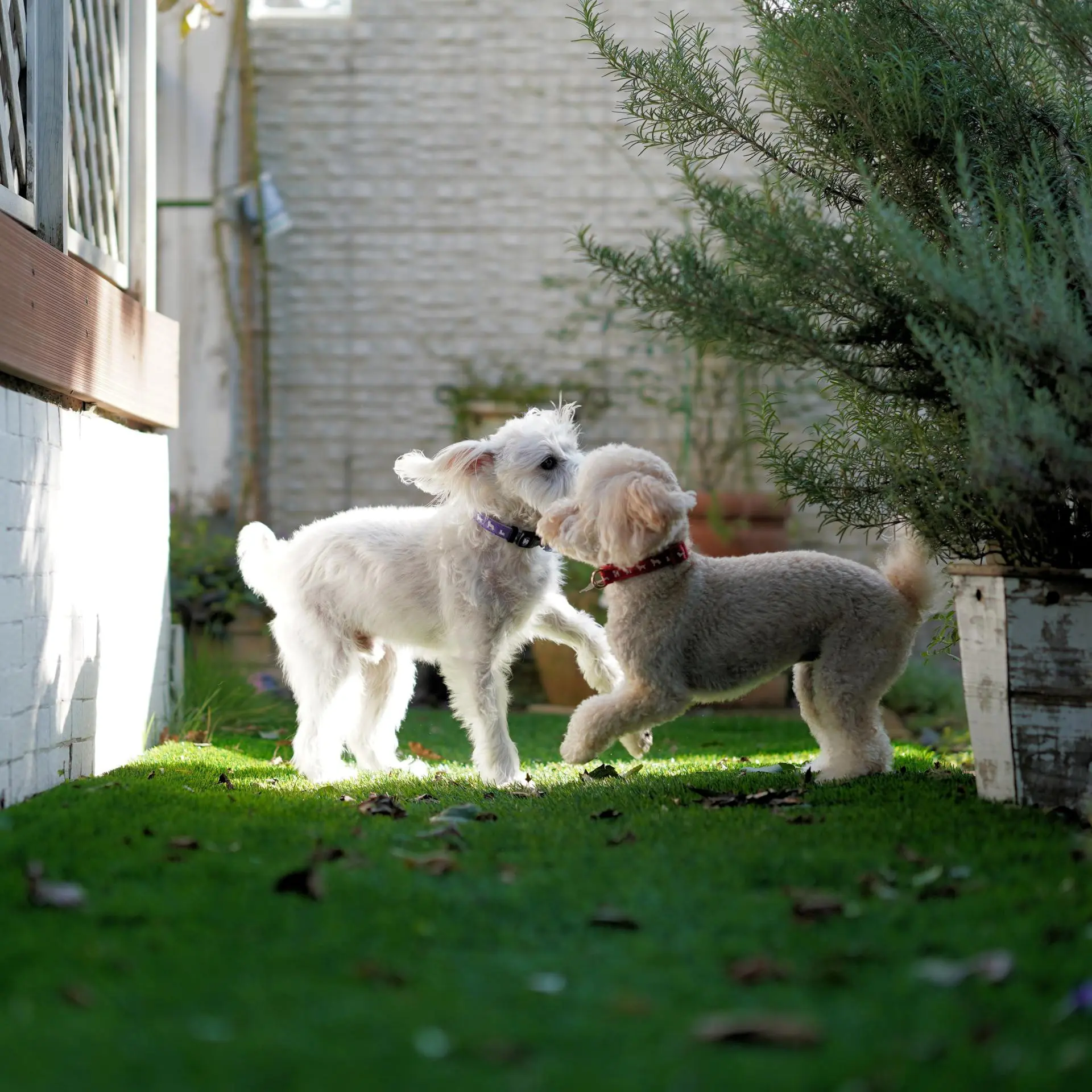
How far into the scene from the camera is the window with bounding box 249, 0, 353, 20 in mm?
10531

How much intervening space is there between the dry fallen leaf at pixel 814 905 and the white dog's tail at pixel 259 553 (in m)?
3.33

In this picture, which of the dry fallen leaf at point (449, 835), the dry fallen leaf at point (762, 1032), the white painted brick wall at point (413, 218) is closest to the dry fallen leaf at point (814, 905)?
the dry fallen leaf at point (762, 1032)

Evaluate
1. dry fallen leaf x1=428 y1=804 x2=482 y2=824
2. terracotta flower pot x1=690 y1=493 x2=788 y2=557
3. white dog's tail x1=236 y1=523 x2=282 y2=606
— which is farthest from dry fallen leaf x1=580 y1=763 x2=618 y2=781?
terracotta flower pot x1=690 y1=493 x2=788 y2=557

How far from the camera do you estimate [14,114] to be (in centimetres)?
455

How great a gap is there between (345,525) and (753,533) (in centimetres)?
453

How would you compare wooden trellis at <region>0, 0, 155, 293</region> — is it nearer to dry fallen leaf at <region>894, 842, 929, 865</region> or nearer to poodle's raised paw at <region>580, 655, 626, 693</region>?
poodle's raised paw at <region>580, 655, 626, 693</region>

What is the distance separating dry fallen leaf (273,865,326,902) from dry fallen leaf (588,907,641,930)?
0.64 meters

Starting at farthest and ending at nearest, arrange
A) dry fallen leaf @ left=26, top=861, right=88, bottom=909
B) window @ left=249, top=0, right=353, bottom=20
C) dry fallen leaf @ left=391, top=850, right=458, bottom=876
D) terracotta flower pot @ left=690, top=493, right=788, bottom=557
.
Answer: window @ left=249, top=0, right=353, bottom=20, terracotta flower pot @ left=690, top=493, right=788, bottom=557, dry fallen leaf @ left=391, top=850, right=458, bottom=876, dry fallen leaf @ left=26, top=861, right=88, bottom=909

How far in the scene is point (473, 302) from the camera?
35.1ft

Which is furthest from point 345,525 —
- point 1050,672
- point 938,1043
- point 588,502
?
point 938,1043

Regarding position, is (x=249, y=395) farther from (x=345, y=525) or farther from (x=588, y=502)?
(x=588, y=502)

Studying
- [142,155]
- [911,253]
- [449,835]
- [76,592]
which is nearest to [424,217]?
[142,155]

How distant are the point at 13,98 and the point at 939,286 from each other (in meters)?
3.31

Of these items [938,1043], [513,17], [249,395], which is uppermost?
[513,17]
